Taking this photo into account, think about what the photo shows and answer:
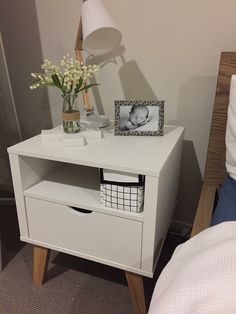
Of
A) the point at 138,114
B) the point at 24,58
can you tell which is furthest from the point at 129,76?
the point at 24,58

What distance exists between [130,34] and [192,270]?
947 millimetres

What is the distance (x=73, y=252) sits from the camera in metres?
0.92

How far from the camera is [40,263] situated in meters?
1.04

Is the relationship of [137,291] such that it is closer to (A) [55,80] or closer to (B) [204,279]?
(B) [204,279]

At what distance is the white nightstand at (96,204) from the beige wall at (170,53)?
0.20 meters

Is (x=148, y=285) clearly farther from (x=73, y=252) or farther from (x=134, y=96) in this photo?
(x=134, y=96)

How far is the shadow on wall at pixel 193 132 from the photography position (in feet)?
3.57

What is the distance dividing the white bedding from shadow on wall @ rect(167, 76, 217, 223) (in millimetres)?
660

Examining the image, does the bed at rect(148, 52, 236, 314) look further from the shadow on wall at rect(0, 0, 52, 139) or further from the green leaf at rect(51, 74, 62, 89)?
the shadow on wall at rect(0, 0, 52, 139)

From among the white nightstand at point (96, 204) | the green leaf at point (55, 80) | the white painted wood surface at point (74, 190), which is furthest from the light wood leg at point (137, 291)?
the green leaf at point (55, 80)

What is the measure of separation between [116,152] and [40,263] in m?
0.55

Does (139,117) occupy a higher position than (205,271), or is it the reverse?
(139,117)

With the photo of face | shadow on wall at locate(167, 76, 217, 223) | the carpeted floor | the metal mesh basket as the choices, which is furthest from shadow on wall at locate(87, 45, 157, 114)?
the carpeted floor

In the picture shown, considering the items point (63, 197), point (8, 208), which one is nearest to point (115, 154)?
point (63, 197)
